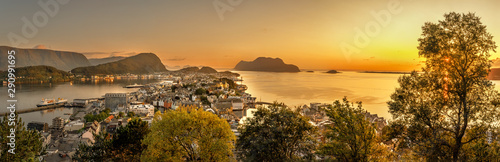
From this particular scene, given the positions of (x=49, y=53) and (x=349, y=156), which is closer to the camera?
(x=349, y=156)

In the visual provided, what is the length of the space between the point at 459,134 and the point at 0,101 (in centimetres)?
4679

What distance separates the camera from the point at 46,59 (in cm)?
12431

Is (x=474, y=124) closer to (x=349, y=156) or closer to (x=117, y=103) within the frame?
(x=349, y=156)

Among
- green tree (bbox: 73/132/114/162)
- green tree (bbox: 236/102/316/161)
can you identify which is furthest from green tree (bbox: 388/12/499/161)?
green tree (bbox: 73/132/114/162)

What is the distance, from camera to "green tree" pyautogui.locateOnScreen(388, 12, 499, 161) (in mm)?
3316

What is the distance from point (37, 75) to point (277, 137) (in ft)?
302

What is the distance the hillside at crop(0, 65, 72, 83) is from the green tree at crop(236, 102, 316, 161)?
83.6m

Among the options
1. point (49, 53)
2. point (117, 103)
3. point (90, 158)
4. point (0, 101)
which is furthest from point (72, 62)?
point (90, 158)

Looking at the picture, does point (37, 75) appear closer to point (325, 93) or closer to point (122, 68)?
point (122, 68)

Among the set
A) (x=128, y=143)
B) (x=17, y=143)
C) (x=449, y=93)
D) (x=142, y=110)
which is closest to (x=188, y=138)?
(x=128, y=143)

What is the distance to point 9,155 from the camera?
5.12 metres

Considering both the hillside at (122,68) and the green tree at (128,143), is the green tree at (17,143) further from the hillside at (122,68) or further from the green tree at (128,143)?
the hillside at (122,68)

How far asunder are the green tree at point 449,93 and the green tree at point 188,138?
3.87 m

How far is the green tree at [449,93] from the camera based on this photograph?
3316 millimetres
